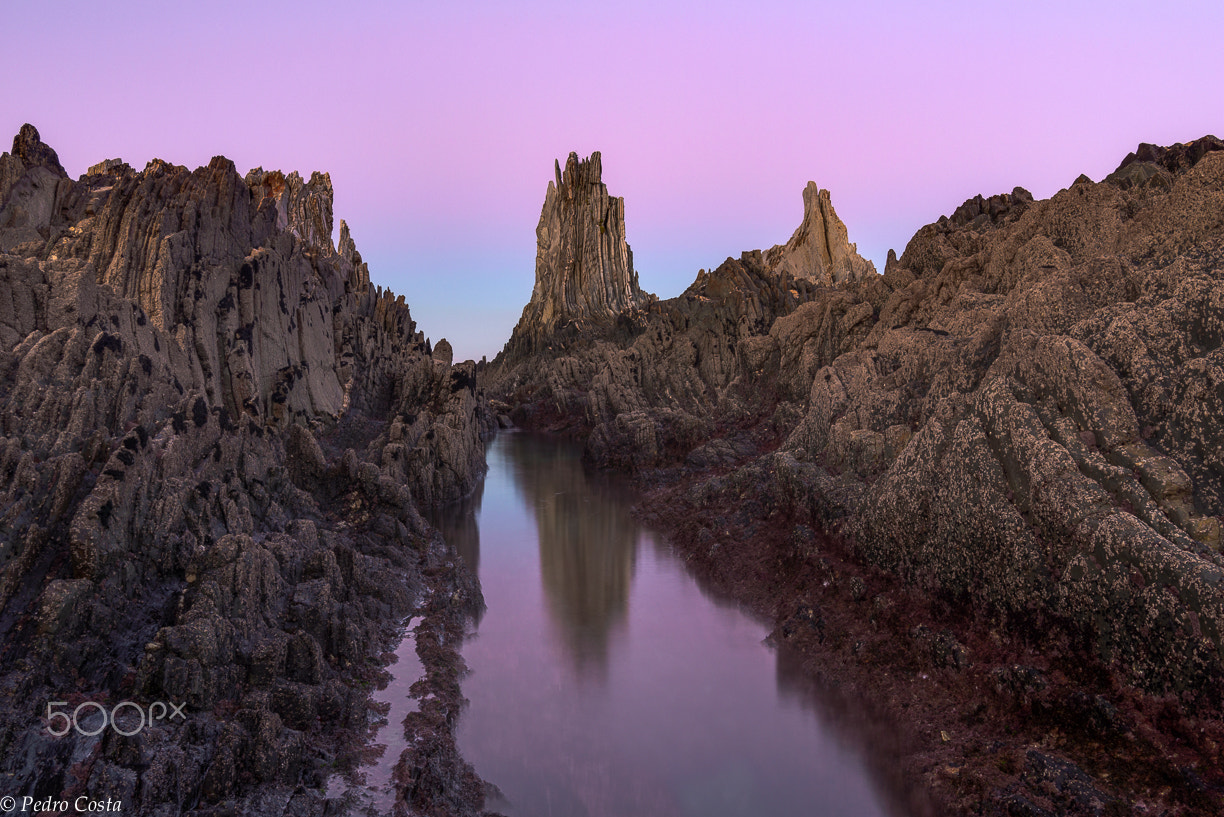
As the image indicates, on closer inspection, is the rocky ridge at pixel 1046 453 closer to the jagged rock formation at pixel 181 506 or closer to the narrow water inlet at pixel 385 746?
the narrow water inlet at pixel 385 746

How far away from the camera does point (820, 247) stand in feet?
327

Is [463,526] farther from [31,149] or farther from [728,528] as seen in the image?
[31,149]

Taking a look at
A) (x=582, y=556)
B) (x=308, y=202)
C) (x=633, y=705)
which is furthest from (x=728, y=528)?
(x=308, y=202)

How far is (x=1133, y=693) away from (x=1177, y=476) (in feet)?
15.9

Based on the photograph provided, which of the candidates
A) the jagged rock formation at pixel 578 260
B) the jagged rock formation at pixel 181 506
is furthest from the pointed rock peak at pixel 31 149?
the jagged rock formation at pixel 578 260

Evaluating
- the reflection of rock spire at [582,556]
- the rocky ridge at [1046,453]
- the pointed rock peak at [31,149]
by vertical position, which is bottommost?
the reflection of rock spire at [582,556]

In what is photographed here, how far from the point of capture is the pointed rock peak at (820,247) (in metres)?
98.1

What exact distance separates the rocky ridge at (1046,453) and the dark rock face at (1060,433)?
2.1 inches

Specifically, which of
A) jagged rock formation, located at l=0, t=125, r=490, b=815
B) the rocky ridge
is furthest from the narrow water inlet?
the rocky ridge

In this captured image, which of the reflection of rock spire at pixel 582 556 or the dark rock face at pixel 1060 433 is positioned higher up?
the dark rock face at pixel 1060 433

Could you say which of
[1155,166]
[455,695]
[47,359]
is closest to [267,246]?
[47,359]

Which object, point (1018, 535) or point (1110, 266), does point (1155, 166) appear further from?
point (1018, 535)

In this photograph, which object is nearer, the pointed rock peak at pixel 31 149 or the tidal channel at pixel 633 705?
the tidal channel at pixel 633 705

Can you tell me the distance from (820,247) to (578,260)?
39581 mm
